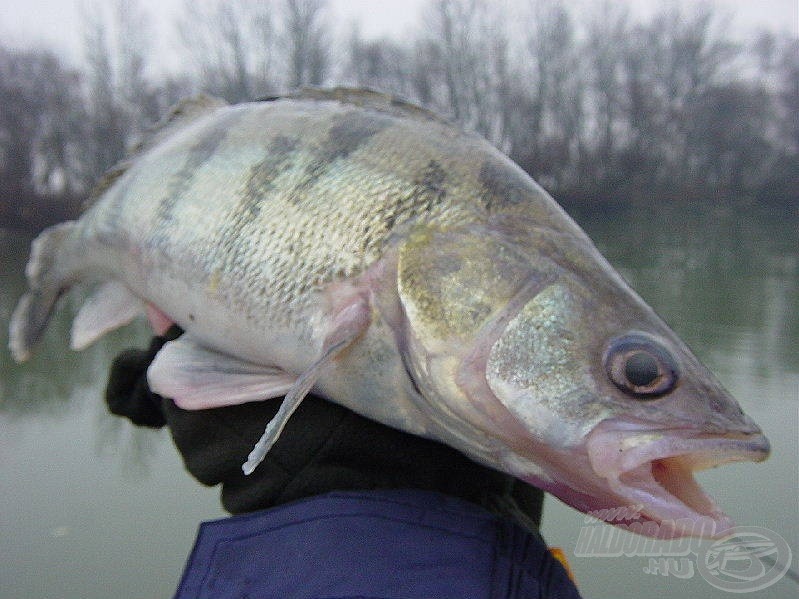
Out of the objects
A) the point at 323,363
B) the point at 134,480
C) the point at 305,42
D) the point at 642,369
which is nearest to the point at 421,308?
the point at 323,363

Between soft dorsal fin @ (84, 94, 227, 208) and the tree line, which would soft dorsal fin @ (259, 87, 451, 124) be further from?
the tree line

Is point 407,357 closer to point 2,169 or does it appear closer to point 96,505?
point 96,505

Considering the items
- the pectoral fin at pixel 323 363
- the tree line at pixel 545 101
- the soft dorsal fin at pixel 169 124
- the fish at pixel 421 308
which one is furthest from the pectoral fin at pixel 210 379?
the tree line at pixel 545 101

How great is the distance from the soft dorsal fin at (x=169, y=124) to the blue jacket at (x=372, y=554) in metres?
1.00

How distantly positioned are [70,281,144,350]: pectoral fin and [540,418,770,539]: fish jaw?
1173 mm

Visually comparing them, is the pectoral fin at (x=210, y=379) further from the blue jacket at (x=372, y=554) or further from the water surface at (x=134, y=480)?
the water surface at (x=134, y=480)

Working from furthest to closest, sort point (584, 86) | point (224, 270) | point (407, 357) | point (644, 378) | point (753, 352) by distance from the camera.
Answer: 1. point (584, 86)
2. point (753, 352)
3. point (224, 270)
4. point (407, 357)
5. point (644, 378)

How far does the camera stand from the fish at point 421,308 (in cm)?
81

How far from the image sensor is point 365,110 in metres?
1.19

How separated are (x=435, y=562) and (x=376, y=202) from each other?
0.53m

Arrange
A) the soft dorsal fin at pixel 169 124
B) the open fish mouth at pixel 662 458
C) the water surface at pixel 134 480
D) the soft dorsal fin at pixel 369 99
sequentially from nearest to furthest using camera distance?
the open fish mouth at pixel 662 458, the soft dorsal fin at pixel 369 99, the soft dorsal fin at pixel 169 124, the water surface at pixel 134 480

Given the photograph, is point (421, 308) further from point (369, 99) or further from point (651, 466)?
point (369, 99)

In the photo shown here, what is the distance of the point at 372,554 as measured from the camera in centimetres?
85

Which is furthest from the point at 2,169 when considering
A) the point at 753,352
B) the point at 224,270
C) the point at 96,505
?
the point at 224,270
